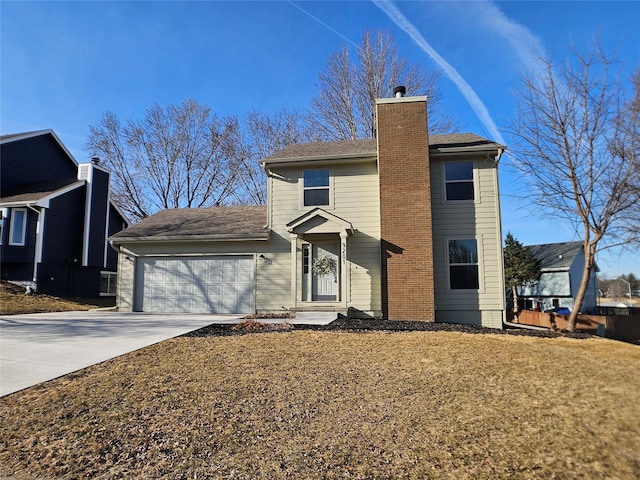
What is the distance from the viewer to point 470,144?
12.8m

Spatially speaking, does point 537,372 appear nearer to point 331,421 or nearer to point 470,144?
point 331,421

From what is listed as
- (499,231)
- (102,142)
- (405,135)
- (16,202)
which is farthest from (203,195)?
(499,231)

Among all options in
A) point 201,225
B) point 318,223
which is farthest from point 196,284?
point 318,223

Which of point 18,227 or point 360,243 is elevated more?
point 18,227

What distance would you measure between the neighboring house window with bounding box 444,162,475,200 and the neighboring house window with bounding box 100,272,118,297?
19.0m

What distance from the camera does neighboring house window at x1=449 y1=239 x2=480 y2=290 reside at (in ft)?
39.9

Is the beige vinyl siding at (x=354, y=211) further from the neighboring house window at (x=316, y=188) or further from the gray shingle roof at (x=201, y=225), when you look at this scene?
the gray shingle roof at (x=201, y=225)

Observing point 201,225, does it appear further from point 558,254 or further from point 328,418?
point 558,254

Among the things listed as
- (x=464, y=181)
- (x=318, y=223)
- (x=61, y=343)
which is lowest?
(x=61, y=343)

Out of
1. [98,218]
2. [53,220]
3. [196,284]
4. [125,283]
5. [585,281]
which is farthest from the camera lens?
[98,218]

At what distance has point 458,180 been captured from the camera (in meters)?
12.6

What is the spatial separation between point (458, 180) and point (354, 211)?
11.1 ft

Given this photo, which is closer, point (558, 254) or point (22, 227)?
point (22, 227)

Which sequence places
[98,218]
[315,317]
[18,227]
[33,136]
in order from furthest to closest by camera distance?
[98,218]
[33,136]
[18,227]
[315,317]
